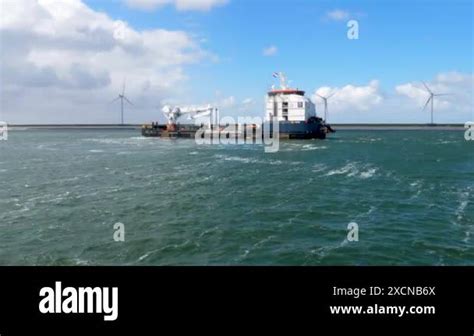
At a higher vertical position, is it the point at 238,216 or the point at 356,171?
the point at 356,171

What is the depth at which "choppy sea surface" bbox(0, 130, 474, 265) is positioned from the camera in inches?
733

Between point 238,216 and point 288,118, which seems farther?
point 288,118

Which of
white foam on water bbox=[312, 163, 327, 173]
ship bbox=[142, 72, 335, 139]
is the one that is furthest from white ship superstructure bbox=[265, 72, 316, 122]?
white foam on water bbox=[312, 163, 327, 173]

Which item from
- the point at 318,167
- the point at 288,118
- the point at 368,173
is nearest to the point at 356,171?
the point at 368,173

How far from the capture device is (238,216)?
2530cm

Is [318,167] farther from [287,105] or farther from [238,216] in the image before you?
[287,105]

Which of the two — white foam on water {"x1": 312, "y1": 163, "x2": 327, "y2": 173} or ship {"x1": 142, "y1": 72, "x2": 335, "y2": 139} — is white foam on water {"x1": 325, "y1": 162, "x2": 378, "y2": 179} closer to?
white foam on water {"x1": 312, "y1": 163, "x2": 327, "y2": 173}

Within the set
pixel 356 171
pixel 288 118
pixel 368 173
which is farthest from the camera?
pixel 288 118

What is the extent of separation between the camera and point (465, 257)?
18.2 m

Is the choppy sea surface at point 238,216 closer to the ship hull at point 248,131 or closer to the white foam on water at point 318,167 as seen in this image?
the white foam on water at point 318,167

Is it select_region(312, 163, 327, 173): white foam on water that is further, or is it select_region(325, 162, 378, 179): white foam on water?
select_region(312, 163, 327, 173): white foam on water
